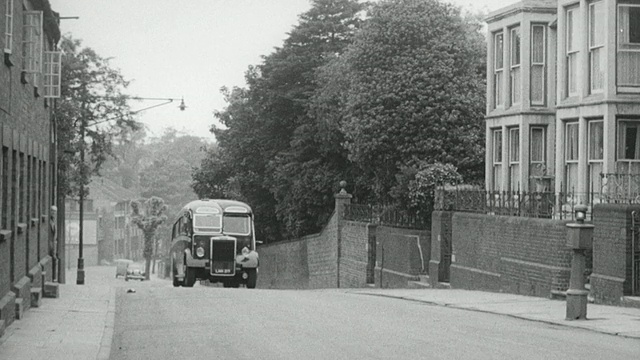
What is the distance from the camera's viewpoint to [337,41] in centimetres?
5728

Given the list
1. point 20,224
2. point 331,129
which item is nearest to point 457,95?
point 331,129

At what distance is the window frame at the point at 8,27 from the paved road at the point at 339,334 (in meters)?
5.37

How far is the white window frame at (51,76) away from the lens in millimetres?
29281

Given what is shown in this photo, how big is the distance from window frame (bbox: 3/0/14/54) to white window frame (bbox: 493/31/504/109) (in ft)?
62.0

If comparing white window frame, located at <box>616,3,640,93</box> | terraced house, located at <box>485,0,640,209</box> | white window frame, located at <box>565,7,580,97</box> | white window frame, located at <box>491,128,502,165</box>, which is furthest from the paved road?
white window frame, located at <box>491,128,502,165</box>

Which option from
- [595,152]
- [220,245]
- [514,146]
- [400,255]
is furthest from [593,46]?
[220,245]

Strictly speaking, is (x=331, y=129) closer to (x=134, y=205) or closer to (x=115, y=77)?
(x=115, y=77)

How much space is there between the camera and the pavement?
1627cm

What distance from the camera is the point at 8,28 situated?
1934 cm

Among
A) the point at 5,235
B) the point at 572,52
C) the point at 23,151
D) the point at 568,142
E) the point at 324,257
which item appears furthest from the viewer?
the point at 324,257

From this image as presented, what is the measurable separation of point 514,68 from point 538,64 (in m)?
0.99

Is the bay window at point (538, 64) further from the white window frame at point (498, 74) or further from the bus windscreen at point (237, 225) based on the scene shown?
the bus windscreen at point (237, 225)

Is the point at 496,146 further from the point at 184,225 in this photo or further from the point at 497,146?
the point at 184,225

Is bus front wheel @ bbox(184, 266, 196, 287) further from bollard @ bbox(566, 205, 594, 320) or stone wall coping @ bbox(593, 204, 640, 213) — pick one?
bollard @ bbox(566, 205, 594, 320)
